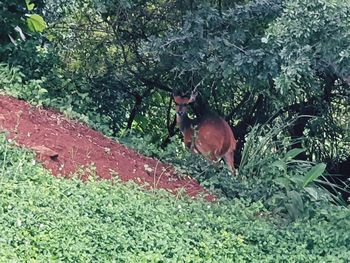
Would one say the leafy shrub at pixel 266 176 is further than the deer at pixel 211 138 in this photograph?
No

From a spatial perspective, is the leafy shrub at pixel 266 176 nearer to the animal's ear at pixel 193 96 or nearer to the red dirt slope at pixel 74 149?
the red dirt slope at pixel 74 149

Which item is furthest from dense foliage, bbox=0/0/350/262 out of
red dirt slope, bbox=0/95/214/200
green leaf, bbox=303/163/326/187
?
red dirt slope, bbox=0/95/214/200

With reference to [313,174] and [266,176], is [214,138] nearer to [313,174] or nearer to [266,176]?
[266,176]

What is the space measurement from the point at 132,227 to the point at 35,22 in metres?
4.72

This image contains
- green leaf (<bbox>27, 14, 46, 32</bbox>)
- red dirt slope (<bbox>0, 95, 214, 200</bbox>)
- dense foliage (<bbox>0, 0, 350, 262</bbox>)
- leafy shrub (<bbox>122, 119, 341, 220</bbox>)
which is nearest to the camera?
dense foliage (<bbox>0, 0, 350, 262</bbox>)

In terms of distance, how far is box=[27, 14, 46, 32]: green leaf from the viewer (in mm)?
9820

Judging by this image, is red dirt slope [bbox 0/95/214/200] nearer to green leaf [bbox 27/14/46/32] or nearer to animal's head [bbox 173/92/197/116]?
green leaf [bbox 27/14/46/32]

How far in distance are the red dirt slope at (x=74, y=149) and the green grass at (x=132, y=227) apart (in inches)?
12.7

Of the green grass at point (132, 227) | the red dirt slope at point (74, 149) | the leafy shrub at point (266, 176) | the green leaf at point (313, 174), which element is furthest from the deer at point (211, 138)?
the green grass at point (132, 227)

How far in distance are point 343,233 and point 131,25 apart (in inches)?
209

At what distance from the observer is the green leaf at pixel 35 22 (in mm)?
9820

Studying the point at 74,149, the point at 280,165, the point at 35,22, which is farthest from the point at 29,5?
the point at 280,165

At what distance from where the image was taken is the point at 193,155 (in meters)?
9.38

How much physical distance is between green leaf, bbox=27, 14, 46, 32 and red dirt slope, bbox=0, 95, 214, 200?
1801 mm
